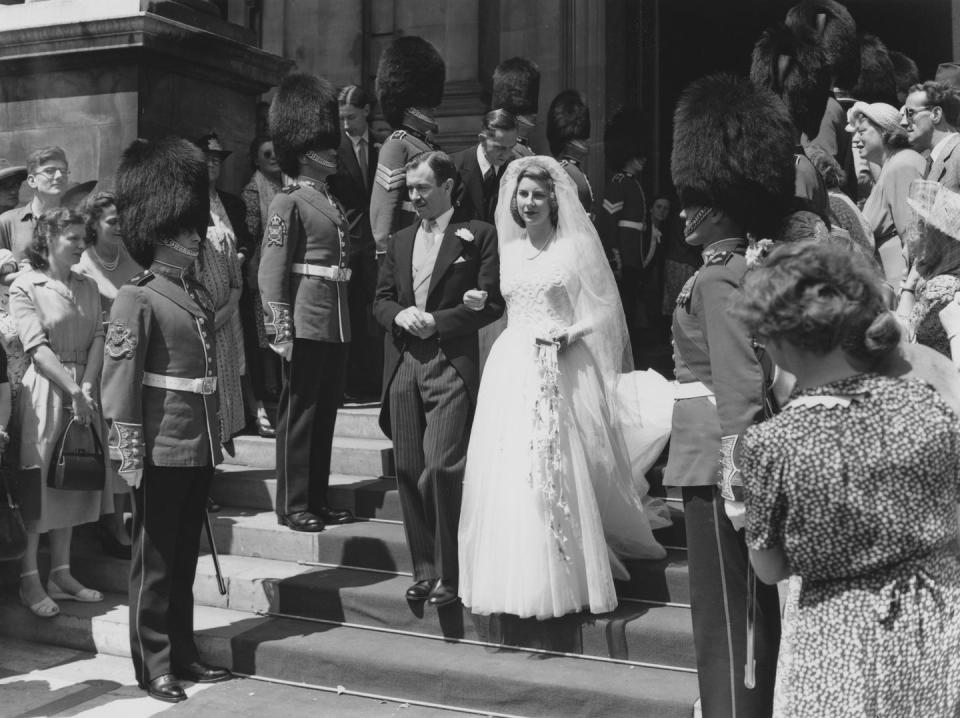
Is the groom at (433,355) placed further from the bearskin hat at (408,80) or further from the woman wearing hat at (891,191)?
the woman wearing hat at (891,191)

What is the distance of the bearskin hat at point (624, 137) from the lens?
388 inches

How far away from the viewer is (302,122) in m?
6.58

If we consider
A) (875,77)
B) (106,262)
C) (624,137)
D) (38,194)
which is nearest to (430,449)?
(106,262)

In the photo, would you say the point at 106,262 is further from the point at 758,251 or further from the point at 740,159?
the point at 758,251

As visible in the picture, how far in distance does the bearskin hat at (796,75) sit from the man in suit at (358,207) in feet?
10.1

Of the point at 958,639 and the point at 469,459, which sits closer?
the point at 958,639

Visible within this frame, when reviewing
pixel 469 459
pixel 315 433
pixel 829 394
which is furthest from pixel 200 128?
pixel 829 394

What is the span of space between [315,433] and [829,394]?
12.5ft

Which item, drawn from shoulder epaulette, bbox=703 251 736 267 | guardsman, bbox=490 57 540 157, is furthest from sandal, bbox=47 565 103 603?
shoulder epaulette, bbox=703 251 736 267

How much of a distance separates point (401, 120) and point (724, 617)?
3.88 metres

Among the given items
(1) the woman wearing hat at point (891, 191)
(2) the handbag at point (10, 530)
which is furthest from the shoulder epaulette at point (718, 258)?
(2) the handbag at point (10, 530)

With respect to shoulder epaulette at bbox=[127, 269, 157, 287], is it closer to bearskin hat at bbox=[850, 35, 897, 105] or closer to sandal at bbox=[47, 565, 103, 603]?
sandal at bbox=[47, 565, 103, 603]

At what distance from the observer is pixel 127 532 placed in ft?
21.4

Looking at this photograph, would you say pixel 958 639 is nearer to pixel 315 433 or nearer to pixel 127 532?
pixel 315 433
